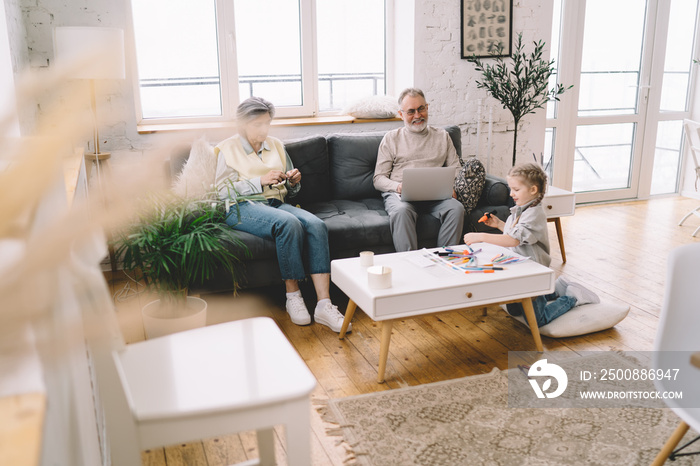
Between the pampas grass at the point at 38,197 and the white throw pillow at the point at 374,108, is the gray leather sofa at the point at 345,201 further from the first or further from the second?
the pampas grass at the point at 38,197

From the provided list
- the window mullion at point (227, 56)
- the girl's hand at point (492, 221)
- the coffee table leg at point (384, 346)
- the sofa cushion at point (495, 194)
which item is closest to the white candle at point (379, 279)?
the coffee table leg at point (384, 346)

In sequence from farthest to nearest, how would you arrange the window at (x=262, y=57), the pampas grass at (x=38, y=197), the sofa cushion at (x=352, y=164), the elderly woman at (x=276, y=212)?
the window at (x=262, y=57)
the sofa cushion at (x=352, y=164)
the elderly woman at (x=276, y=212)
the pampas grass at (x=38, y=197)

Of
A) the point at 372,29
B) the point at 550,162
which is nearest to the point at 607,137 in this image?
the point at 550,162

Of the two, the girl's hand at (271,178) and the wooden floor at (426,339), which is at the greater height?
the girl's hand at (271,178)

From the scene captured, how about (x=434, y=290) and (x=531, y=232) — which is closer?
(x=434, y=290)

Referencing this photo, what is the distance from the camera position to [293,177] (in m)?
3.42

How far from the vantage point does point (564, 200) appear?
4.01m

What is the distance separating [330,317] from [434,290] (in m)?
0.71

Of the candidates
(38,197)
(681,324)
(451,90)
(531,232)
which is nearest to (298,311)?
(531,232)

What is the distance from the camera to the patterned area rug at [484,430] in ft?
6.38

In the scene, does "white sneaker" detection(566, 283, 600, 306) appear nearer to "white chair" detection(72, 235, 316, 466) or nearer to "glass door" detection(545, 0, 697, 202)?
"white chair" detection(72, 235, 316, 466)

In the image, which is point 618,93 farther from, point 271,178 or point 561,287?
point 271,178

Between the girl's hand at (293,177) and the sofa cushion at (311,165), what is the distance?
273 mm

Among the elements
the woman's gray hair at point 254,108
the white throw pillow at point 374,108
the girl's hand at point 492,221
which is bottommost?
the girl's hand at point 492,221
